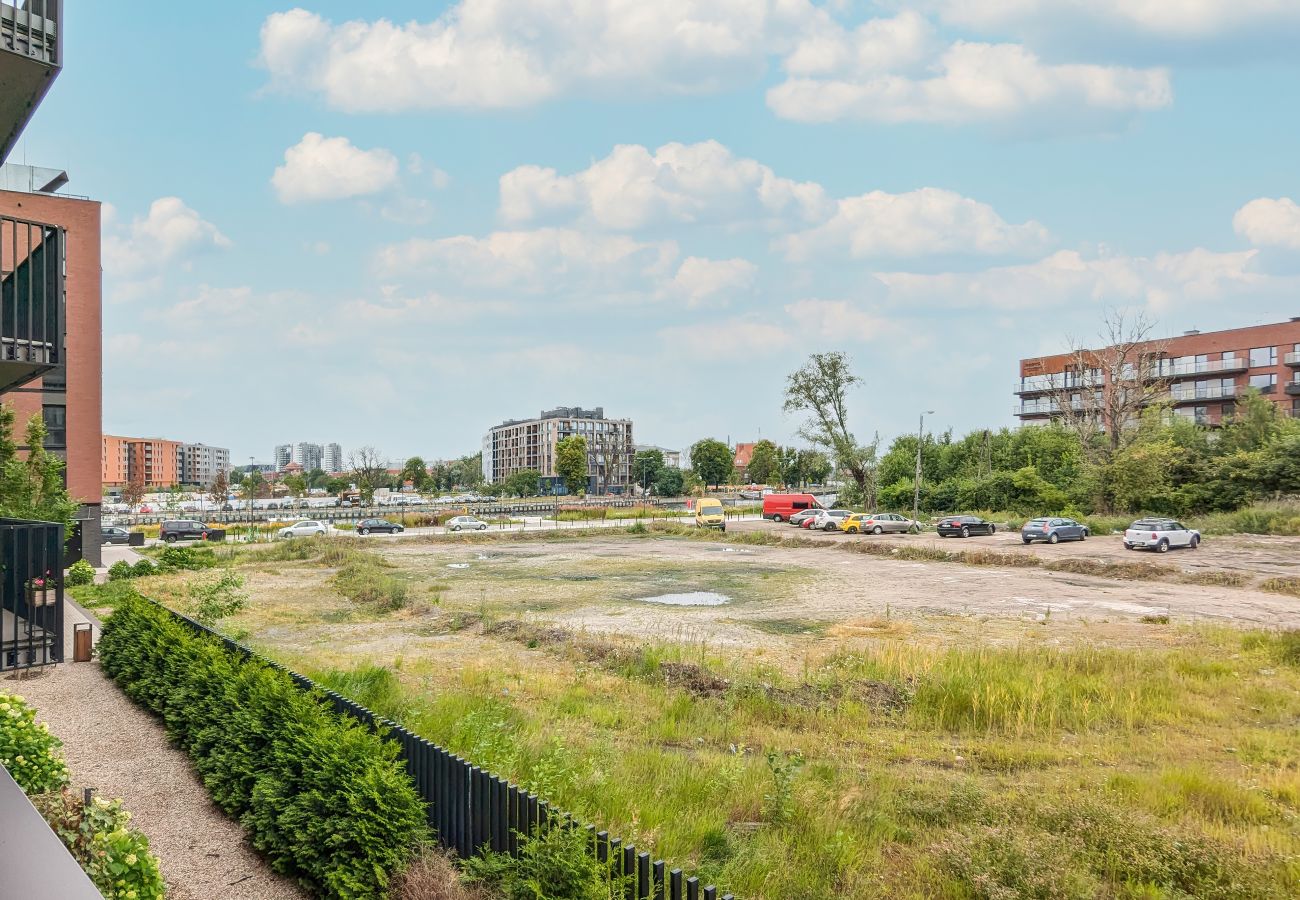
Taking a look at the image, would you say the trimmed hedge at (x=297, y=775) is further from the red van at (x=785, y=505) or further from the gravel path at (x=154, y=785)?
the red van at (x=785, y=505)

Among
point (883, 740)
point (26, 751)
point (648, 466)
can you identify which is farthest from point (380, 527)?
point (648, 466)

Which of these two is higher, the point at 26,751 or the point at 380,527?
the point at 26,751

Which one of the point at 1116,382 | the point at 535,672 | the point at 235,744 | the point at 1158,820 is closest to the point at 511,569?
the point at 535,672

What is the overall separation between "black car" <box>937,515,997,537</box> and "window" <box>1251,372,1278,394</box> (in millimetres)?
42483

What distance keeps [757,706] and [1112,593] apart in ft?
67.1

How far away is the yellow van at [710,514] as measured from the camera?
6209 centimetres

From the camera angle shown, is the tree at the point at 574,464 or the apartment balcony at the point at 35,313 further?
the tree at the point at 574,464

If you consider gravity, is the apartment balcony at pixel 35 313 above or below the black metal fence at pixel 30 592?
above

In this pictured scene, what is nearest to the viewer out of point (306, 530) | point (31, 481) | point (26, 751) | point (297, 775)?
point (26, 751)

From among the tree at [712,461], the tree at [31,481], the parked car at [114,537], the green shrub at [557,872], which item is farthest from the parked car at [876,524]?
the tree at [712,461]

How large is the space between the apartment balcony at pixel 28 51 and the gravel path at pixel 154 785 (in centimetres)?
691

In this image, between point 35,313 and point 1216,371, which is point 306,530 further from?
point 1216,371

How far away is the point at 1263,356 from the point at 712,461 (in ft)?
306

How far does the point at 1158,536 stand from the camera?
1502 inches
